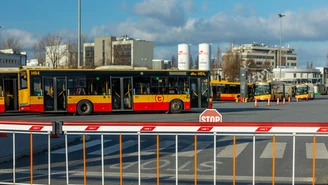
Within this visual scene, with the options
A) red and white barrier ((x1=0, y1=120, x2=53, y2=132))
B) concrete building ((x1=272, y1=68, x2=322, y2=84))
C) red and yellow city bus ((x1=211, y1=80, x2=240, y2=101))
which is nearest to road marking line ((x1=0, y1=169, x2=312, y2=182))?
red and white barrier ((x1=0, y1=120, x2=53, y2=132))

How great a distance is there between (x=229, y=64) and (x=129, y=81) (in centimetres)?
7606

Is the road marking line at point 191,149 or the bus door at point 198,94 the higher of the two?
the bus door at point 198,94

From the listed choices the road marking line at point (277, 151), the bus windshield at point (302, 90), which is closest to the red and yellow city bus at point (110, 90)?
the road marking line at point (277, 151)

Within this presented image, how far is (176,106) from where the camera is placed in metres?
29.2

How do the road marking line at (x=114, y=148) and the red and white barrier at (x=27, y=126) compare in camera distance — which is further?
the road marking line at (x=114, y=148)

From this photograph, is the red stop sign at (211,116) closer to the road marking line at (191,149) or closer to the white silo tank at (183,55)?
the road marking line at (191,149)

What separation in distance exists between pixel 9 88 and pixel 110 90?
6680 mm

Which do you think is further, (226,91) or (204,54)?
(204,54)

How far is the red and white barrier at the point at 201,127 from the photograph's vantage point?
23.2 ft

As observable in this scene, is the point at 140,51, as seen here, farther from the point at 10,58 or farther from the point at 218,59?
the point at 10,58

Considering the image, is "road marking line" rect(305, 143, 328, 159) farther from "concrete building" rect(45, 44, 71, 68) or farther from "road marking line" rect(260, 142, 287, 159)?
"concrete building" rect(45, 44, 71, 68)

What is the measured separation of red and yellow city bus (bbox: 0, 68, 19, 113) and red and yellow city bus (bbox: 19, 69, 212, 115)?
1169 millimetres

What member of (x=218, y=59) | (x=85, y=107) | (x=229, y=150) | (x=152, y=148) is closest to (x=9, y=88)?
(x=85, y=107)

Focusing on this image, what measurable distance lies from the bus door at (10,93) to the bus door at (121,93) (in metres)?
6.53
